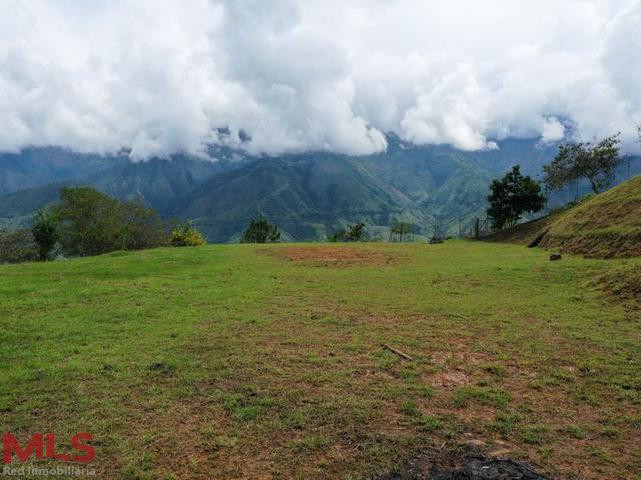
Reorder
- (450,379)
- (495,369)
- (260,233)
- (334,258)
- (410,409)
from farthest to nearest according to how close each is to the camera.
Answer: (260,233)
(334,258)
(495,369)
(450,379)
(410,409)

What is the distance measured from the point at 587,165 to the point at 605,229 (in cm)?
6141

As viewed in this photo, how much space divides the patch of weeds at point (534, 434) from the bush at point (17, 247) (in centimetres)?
9407

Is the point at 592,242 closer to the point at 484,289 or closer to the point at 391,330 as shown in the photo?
the point at 484,289

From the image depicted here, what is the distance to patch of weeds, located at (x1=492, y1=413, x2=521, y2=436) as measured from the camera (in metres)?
7.57

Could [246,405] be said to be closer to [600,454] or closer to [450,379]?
[450,379]

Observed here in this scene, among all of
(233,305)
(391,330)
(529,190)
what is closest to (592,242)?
(391,330)

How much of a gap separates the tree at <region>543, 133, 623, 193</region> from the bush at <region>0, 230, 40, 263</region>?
105025 millimetres

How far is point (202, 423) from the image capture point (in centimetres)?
795

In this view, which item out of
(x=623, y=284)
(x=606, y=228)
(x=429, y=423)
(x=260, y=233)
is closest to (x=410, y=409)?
(x=429, y=423)

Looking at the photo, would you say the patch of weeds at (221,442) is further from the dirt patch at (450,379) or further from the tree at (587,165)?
the tree at (587,165)

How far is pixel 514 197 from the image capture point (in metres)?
75.4

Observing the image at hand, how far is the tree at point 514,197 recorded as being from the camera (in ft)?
246

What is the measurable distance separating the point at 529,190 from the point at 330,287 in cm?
6633

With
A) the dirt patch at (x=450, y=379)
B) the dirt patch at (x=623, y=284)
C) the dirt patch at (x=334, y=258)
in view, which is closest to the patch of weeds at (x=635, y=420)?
the dirt patch at (x=450, y=379)
